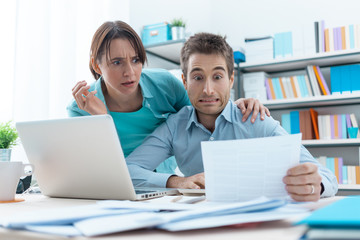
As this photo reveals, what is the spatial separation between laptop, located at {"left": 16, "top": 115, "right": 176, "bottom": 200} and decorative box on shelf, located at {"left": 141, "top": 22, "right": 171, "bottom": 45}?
7.43ft

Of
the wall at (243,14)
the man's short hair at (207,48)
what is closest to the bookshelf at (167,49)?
the wall at (243,14)

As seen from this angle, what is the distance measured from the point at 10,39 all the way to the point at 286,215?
6.12ft

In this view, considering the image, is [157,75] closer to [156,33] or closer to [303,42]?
[156,33]

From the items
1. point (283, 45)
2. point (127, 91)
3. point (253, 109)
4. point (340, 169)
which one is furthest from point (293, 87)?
point (127, 91)

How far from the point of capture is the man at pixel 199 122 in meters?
1.36

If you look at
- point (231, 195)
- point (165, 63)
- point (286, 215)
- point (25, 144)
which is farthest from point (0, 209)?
point (165, 63)

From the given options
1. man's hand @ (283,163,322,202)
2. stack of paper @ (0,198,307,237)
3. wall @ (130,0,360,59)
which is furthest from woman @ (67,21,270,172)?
wall @ (130,0,360,59)

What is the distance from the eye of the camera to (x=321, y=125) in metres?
3.11

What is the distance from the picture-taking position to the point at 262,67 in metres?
3.41

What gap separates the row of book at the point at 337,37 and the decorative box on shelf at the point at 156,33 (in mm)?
1315

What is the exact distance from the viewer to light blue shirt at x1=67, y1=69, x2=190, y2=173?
1.61 metres

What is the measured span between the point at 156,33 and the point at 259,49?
100cm

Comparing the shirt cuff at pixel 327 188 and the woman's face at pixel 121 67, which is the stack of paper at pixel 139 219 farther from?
the woman's face at pixel 121 67

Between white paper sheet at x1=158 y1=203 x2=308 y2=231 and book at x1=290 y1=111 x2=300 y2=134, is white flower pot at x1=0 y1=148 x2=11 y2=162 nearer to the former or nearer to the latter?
white paper sheet at x1=158 y1=203 x2=308 y2=231
